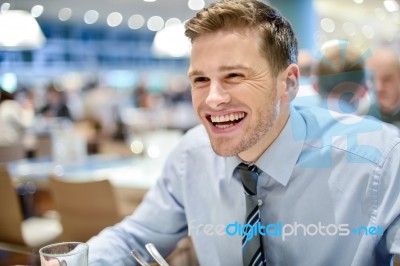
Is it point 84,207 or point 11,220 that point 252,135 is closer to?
point 84,207

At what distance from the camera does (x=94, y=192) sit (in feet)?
6.88

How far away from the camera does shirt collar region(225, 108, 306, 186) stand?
1.13 meters

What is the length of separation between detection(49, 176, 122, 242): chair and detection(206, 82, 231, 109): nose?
3.79ft

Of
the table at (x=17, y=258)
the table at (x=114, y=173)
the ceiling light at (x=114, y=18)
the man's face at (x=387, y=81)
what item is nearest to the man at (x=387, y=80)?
the man's face at (x=387, y=81)

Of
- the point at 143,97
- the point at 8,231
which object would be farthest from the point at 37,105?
the point at 8,231

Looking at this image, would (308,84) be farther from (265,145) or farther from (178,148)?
(178,148)

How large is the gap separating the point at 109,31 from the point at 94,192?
1054cm

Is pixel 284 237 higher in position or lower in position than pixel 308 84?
lower

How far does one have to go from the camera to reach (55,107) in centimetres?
697

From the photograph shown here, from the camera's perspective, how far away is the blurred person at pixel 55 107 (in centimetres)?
677

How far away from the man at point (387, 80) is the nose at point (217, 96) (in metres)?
0.36

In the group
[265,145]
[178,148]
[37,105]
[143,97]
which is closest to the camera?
[265,145]

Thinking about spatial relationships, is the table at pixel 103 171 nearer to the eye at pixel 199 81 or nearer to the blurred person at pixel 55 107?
the eye at pixel 199 81

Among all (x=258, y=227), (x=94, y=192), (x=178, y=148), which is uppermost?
(x=178, y=148)
